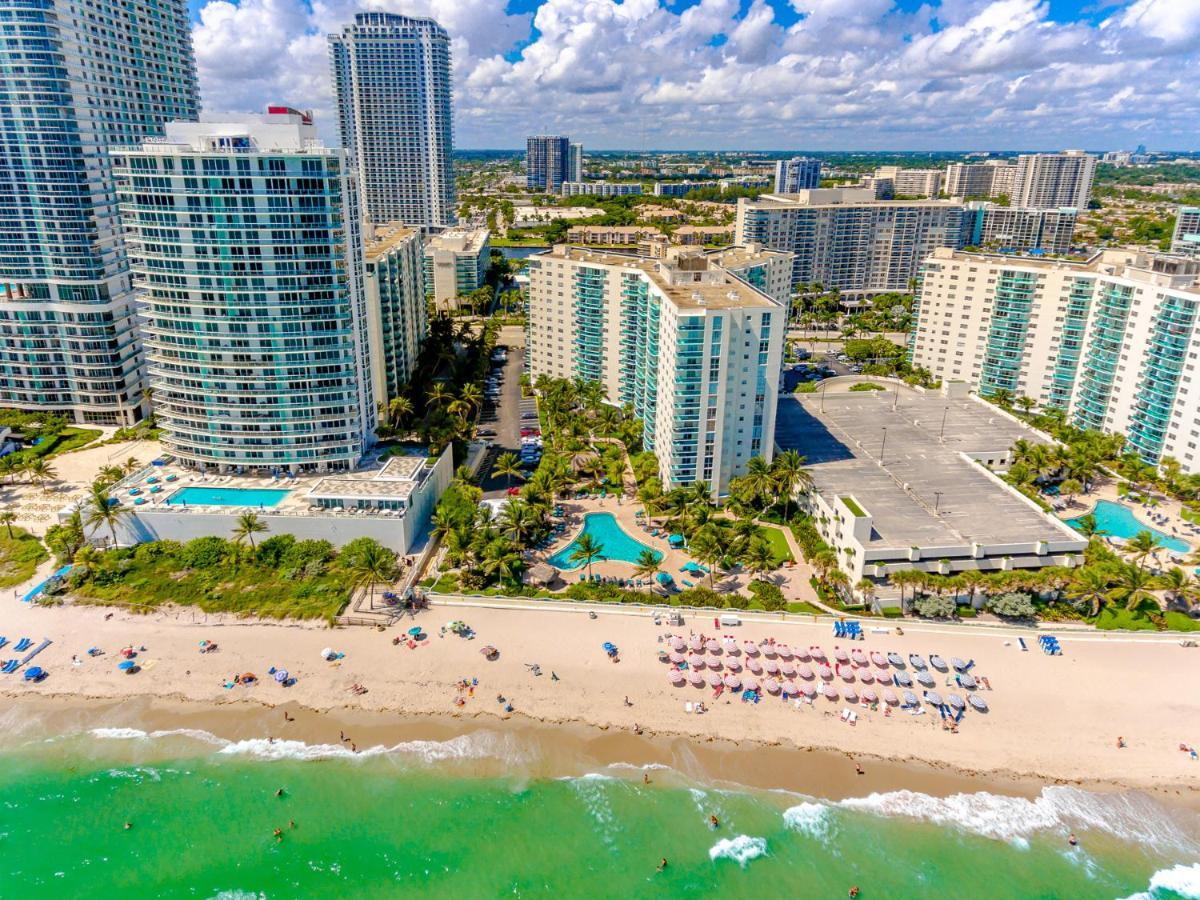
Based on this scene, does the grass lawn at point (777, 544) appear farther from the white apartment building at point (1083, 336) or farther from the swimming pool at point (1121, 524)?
the white apartment building at point (1083, 336)

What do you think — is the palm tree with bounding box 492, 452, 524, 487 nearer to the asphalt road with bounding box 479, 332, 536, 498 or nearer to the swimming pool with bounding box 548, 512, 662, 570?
the asphalt road with bounding box 479, 332, 536, 498

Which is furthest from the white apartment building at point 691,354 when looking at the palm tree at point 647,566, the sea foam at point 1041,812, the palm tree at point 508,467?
the sea foam at point 1041,812

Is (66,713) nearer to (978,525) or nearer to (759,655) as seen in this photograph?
(759,655)

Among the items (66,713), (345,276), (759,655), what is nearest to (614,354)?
(345,276)

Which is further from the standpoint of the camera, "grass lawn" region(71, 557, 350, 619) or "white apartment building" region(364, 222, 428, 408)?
"white apartment building" region(364, 222, 428, 408)

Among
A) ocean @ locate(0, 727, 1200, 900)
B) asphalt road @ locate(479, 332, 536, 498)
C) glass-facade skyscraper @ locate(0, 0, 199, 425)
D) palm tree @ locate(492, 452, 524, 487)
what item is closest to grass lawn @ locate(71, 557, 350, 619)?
ocean @ locate(0, 727, 1200, 900)
